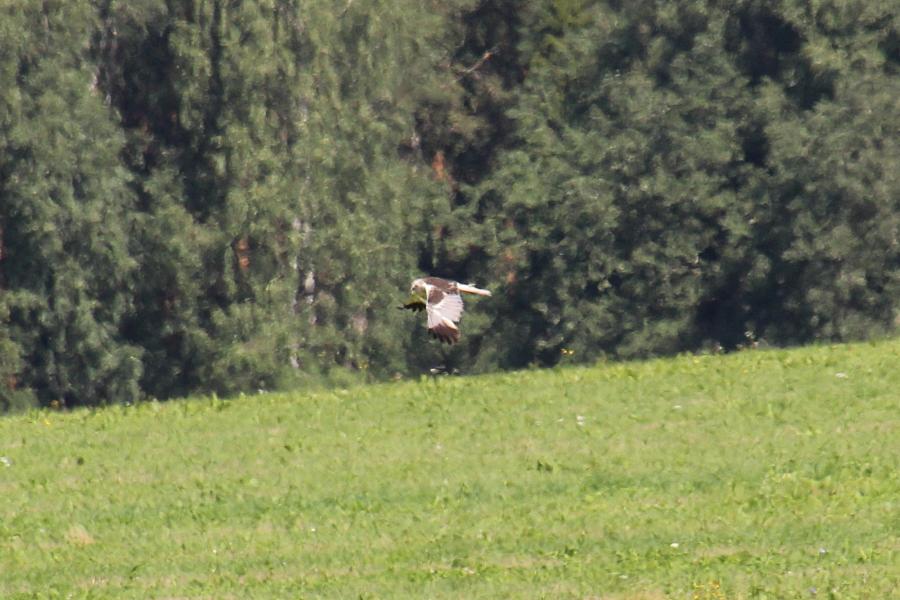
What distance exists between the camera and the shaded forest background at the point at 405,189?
2703 cm

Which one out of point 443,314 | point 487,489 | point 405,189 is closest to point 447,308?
point 443,314

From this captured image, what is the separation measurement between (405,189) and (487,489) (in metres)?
18.1

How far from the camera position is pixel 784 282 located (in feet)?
96.5

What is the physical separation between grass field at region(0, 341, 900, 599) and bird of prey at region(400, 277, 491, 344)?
1248 mm

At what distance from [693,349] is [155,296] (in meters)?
8.90

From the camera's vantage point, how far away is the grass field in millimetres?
9750

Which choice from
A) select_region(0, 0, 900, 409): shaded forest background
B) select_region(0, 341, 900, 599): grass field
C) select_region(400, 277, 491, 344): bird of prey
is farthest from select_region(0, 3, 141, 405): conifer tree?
select_region(400, 277, 491, 344): bird of prey

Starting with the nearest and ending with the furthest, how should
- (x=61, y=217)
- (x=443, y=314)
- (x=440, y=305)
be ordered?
(x=443, y=314) → (x=440, y=305) → (x=61, y=217)

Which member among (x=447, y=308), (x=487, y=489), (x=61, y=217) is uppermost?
(x=447, y=308)

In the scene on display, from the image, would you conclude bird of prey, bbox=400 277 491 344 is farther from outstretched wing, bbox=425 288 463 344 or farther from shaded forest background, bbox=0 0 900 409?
shaded forest background, bbox=0 0 900 409

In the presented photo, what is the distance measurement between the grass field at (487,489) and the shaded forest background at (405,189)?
10.3 m

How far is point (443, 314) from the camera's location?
10703 mm

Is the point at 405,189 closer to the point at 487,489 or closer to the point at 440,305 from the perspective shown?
the point at 487,489

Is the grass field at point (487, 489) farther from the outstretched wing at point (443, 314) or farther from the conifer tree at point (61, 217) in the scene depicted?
the conifer tree at point (61, 217)
